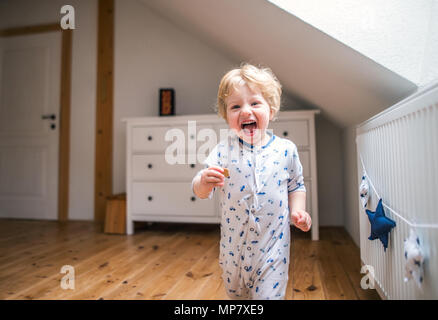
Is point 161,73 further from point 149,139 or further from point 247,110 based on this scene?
point 247,110

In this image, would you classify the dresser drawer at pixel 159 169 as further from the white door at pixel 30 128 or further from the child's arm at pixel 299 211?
the child's arm at pixel 299 211

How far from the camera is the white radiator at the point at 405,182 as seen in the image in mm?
569

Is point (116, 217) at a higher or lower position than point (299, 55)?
lower

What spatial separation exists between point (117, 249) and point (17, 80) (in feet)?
7.06

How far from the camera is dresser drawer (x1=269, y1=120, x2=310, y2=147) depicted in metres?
1.87

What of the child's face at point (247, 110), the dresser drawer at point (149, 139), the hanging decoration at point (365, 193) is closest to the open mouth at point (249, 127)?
the child's face at point (247, 110)

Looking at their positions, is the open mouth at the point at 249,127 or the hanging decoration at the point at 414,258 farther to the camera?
the open mouth at the point at 249,127

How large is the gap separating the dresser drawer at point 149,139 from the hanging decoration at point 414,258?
65.0 inches

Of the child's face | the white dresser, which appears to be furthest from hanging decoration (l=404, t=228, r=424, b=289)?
the white dresser

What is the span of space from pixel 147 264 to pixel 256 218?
96 cm

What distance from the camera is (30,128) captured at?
2783 millimetres

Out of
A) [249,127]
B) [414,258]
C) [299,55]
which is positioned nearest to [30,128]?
[299,55]

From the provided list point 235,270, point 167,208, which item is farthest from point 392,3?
point 167,208

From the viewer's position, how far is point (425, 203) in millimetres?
593
